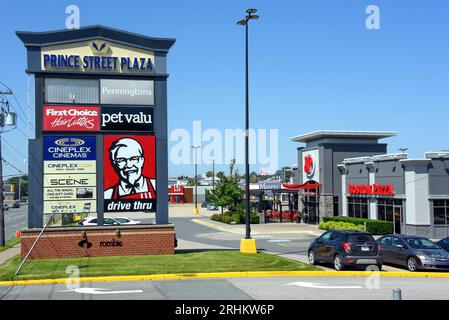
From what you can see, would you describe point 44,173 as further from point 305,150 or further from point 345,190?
point 305,150

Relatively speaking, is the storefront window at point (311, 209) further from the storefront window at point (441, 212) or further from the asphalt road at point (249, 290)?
the asphalt road at point (249, 290)

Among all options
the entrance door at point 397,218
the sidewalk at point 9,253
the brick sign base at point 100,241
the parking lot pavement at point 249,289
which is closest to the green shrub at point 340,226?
the entrance door at point 397,218

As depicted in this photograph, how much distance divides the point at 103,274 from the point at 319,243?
8.41 m

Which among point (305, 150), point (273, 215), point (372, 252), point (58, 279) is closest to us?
point (58, 279)

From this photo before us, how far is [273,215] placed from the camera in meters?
54.7

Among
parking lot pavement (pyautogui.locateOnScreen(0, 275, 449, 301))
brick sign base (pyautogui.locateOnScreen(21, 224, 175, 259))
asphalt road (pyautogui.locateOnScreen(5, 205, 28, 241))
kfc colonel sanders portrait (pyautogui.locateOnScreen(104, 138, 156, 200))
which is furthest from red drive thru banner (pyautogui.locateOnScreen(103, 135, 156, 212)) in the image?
asphalt road (pyautogui.locateOnScreen(5, 205, 28, 241))

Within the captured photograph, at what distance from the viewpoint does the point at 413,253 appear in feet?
65.2

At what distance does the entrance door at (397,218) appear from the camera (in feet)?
120

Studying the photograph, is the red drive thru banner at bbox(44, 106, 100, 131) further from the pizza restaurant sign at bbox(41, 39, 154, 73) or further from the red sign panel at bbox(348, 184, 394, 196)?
the red sign panel at bbox(348, 184, 394, 196)

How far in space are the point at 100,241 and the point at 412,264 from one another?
39.6ft

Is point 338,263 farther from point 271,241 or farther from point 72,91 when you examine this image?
point 271,241

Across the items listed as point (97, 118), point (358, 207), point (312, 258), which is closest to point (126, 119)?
point (97, 118)

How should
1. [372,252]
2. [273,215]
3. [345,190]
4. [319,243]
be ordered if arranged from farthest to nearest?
[273,215] → [345,190] → [319,243] → [372,252]
